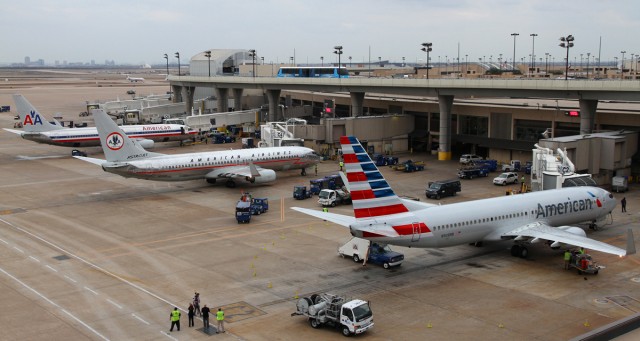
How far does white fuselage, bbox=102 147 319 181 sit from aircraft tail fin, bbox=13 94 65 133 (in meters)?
36.3

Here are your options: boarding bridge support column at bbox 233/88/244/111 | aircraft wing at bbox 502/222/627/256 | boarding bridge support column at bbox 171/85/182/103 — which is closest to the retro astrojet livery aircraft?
aircraft wing at bbox 502/222/627/256

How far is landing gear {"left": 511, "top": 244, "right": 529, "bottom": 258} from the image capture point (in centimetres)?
4525

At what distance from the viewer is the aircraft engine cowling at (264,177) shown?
71.6 metres

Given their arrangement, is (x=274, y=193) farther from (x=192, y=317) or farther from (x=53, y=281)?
(x=192, y=317)

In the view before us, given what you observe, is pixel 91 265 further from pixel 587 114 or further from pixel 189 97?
pixel 189 97

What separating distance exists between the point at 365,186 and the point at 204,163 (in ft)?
119

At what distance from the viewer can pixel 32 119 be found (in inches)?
3782

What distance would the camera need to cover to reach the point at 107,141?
65.5 metres

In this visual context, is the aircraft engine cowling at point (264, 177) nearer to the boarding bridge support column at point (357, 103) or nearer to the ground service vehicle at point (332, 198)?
the ground service vehicle at point (332, 198)

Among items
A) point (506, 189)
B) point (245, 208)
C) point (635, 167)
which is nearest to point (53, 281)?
point (245, 208)

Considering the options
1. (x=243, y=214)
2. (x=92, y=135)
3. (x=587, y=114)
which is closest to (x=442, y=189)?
(x=587, y=114)

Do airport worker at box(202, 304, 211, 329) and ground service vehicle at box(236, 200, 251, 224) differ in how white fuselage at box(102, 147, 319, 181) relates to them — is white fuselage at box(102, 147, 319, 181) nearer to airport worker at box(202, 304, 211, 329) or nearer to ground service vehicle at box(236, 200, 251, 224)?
ground service vehicle at box(236, 200, 251, 224)

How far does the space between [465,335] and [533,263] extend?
1458 centimetres

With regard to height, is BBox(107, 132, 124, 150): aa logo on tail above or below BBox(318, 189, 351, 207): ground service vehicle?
above
